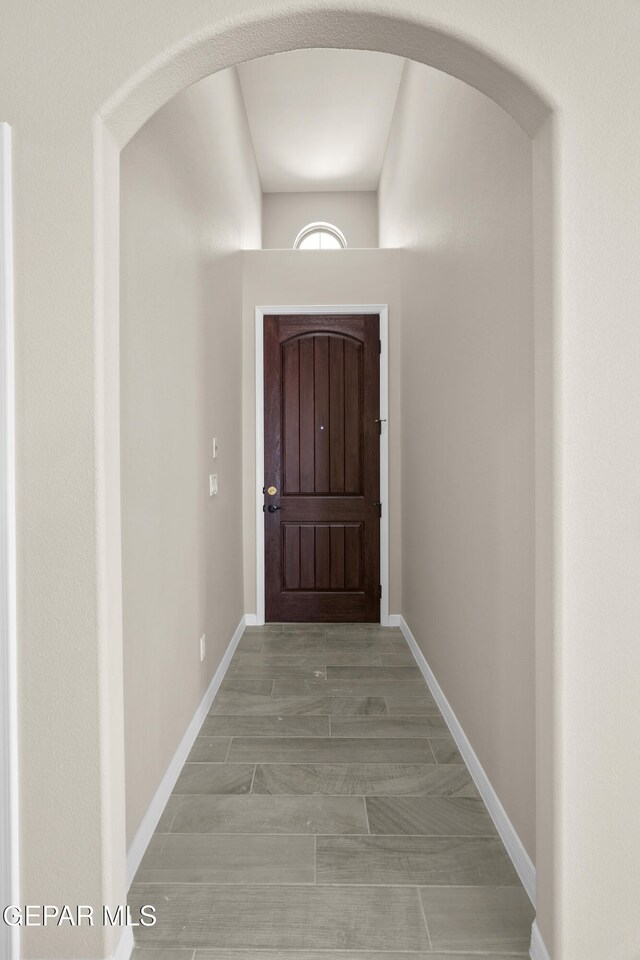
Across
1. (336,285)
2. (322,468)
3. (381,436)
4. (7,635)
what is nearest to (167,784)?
(7,635)

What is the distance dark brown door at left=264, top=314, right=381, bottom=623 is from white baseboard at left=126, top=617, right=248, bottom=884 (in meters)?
1.19

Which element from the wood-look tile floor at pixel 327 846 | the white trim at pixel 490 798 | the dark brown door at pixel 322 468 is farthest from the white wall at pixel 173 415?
the white trim at pixel 490 798

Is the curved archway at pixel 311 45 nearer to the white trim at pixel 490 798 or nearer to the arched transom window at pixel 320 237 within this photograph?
the white trim at pixel 490 798

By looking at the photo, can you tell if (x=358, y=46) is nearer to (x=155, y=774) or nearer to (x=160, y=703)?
(x=160, y=703)

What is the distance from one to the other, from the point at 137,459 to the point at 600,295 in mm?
1376

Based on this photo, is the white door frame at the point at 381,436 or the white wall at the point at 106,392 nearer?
the white wall at the point at 106,392

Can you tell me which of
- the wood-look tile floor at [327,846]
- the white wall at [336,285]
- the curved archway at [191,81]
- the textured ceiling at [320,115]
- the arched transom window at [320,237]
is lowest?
the wood-look tile floor at [327,846]

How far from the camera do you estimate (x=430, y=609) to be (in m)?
3.30

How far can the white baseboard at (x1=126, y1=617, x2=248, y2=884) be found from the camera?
5.98 ft

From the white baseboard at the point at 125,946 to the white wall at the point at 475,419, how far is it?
1.09m

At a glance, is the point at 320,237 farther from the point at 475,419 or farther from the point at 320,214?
the point at 475,419

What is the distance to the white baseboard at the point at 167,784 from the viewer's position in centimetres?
182

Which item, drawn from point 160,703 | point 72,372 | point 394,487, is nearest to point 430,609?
point 394,487

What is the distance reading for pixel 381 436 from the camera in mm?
4363
